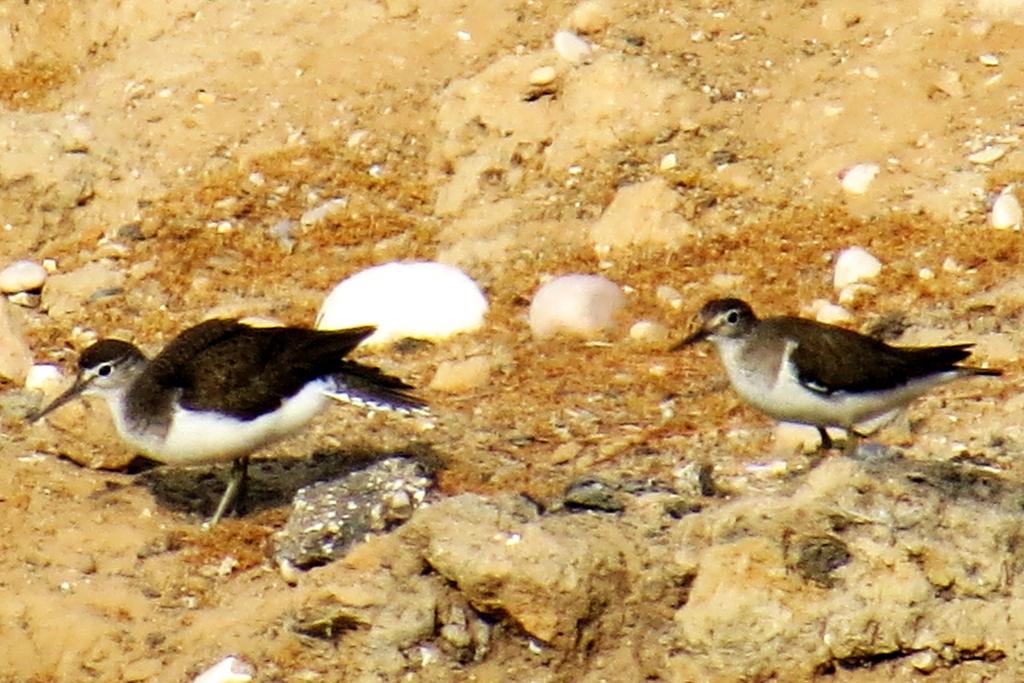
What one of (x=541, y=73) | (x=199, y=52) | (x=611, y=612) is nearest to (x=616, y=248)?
(x=541, y=73)

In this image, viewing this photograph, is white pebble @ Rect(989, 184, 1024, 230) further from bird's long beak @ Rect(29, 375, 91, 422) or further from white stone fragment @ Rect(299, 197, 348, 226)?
bird's long beak @ Rect(29, 375, 91, 422)

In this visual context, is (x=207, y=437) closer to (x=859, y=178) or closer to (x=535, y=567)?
(x=535, y=567)

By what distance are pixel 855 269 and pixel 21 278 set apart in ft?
16.3

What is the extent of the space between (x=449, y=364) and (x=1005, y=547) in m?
4.03

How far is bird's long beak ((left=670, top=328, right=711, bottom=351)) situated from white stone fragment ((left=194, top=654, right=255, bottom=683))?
3113 millimetres

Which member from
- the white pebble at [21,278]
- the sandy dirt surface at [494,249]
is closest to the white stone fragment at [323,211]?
the sandy dirt surface at [494,249]

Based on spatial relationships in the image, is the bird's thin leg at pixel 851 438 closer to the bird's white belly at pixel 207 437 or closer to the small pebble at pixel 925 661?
the small pebble at pixel 925 661

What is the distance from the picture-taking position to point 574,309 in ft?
37.5

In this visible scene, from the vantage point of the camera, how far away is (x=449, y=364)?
434 inches

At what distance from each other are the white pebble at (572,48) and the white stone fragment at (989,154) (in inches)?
99.2

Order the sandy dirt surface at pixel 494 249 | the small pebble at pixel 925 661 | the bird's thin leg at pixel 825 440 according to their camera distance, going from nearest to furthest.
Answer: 1. the small pebble at pixel 925 661
2. the sandy dirt surface at pixel 494 249
3. the bird's thin leg at pixel 825 440

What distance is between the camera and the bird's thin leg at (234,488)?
958 cm

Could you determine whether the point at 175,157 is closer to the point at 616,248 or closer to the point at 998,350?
the point at 616,248

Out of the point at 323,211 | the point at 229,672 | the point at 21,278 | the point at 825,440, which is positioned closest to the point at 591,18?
the point at 323,211
